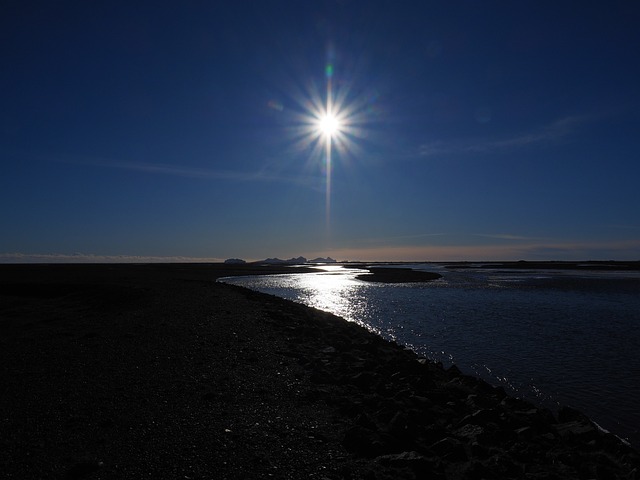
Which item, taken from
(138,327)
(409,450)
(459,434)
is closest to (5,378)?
(138,327)

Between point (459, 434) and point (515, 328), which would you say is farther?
point (515, 328)

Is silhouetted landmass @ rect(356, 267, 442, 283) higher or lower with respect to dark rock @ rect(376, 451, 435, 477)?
higher

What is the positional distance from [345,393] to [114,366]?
7017mm

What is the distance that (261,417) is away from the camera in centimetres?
849

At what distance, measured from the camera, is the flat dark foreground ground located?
6.56 meters

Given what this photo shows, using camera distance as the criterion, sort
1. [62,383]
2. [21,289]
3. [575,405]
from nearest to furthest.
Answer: [62,383] → [575,405] → [21,289]

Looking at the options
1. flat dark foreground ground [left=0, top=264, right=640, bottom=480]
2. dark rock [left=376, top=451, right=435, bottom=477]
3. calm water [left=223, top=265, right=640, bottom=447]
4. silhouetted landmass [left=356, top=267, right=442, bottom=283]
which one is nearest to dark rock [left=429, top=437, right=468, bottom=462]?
flat dark foreground ground [left=0, top=264, right=640, bottom=480]

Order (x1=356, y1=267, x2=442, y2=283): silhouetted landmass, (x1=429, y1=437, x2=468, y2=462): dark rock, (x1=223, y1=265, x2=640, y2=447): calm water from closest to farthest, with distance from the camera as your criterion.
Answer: (x1=429, y1=437, x2=468, y2=462): dark rock < (x1=223, y1=265, x2=640, y2=447): calm water < (x1=356, y1=267, x2=442, y2=283): silhouetted landmass

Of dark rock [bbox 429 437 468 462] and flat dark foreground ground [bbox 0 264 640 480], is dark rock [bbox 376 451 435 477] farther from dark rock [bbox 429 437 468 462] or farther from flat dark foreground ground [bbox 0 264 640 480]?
dark rock [bbox 429 437 468 462]

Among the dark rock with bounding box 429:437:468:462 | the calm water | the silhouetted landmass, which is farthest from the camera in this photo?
the silhouetted landmass

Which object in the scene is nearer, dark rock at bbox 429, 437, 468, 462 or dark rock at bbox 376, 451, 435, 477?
dark rock at bbox 376, 451, 435, 477

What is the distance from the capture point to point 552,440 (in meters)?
7.96

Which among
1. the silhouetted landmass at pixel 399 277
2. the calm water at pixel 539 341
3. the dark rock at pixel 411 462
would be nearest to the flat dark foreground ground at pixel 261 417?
the dark rock at pixel 411 462

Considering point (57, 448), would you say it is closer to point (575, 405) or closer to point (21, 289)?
point (575, 405)
